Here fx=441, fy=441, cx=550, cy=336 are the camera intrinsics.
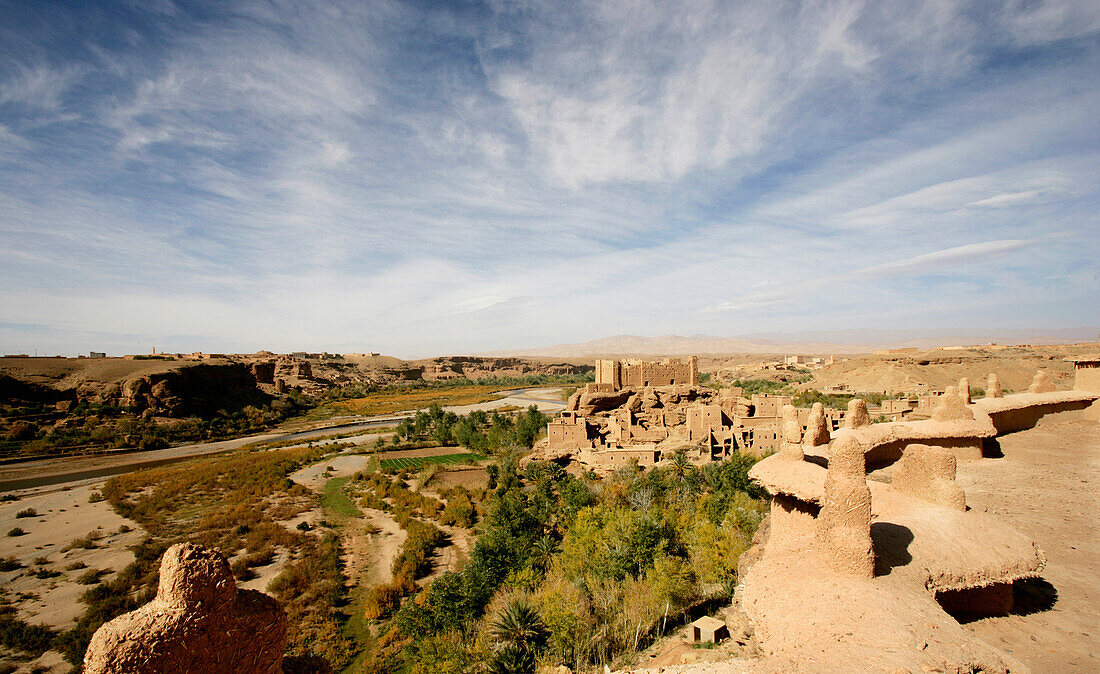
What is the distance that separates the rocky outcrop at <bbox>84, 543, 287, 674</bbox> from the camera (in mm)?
2971

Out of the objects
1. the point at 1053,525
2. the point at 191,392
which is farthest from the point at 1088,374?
the point at 191,392

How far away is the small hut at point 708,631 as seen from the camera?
817 cm

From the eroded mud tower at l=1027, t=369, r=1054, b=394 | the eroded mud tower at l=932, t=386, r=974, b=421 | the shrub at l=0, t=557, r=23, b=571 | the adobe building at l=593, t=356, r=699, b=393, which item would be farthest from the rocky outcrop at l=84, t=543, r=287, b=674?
the adobe building at l=593, t=356, r=699, b=393

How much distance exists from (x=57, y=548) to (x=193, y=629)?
73.9ft

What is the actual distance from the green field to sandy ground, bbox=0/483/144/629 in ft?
43.1

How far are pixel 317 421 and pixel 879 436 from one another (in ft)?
185

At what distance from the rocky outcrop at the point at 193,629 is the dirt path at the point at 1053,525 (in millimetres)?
6867

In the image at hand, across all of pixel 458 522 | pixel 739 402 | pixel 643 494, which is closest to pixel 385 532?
pixel 458 522

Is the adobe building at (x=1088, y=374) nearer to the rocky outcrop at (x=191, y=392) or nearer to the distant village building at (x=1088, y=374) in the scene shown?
the distant village building at (x=1088, y=374)

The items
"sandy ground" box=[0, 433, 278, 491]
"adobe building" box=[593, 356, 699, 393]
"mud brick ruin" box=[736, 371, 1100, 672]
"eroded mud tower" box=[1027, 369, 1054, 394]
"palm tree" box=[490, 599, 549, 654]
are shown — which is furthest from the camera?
"adobe building" box=[593, 356, 699, 393]

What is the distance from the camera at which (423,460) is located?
3180 centimetres

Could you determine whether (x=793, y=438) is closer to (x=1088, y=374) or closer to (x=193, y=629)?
(x=193, y=629)

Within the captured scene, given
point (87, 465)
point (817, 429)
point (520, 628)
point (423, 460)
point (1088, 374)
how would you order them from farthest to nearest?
1. point (423, 460)
2. point (87, 465)
3. point (1088, 374)
4. point (520, 628)
5. point (817, 429)

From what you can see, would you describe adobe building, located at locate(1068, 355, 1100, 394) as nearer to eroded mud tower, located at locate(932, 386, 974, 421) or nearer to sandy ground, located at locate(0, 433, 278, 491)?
eroded mud tower, located at locate(932, 386, 974, 421)
